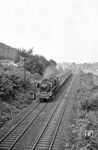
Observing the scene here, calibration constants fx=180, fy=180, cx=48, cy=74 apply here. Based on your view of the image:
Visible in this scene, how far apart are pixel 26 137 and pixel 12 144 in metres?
1.75

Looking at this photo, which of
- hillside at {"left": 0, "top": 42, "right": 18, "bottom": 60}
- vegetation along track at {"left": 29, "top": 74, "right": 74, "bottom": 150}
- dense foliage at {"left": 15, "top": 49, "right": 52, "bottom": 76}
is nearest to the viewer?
vegetation along track at {"left": 29, "top": 74, "right": 74, "bottom": 150}

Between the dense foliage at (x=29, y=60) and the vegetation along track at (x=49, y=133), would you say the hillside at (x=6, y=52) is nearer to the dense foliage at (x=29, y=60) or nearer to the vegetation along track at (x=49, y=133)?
the dense foliage at (x=29, y=60)

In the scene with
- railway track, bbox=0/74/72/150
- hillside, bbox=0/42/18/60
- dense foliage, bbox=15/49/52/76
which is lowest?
railway track, bbox=0/74/72/150

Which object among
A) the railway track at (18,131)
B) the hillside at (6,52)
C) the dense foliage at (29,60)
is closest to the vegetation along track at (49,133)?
the railway track at (18,131)

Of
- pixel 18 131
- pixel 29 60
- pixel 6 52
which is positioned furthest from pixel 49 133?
pixel 6 52

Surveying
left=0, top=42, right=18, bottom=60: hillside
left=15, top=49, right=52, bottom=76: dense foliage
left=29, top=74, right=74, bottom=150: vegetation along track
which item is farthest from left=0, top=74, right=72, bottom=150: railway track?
left=0, top=42, right=18, bottom=60: hillside

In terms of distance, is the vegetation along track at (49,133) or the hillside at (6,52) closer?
the vegetation along track at (49,133)

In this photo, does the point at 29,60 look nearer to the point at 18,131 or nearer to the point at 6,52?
the point at 6,52

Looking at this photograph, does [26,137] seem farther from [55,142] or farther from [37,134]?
[55,142]

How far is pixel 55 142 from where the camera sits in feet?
→ 44.9

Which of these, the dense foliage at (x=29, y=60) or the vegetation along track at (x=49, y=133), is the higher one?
the dense foliage at (x=29, y=60)

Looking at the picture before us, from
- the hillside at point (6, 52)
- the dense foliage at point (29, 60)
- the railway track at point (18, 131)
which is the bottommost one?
the railway track at point (18, 131)

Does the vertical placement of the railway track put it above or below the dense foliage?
below

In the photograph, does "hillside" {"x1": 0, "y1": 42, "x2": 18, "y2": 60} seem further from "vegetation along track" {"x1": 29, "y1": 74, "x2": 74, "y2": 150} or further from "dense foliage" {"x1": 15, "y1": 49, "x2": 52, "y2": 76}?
"vegetation along track" {"x1": 29, "y1": 74, "x2": 74, "y2": 150}
